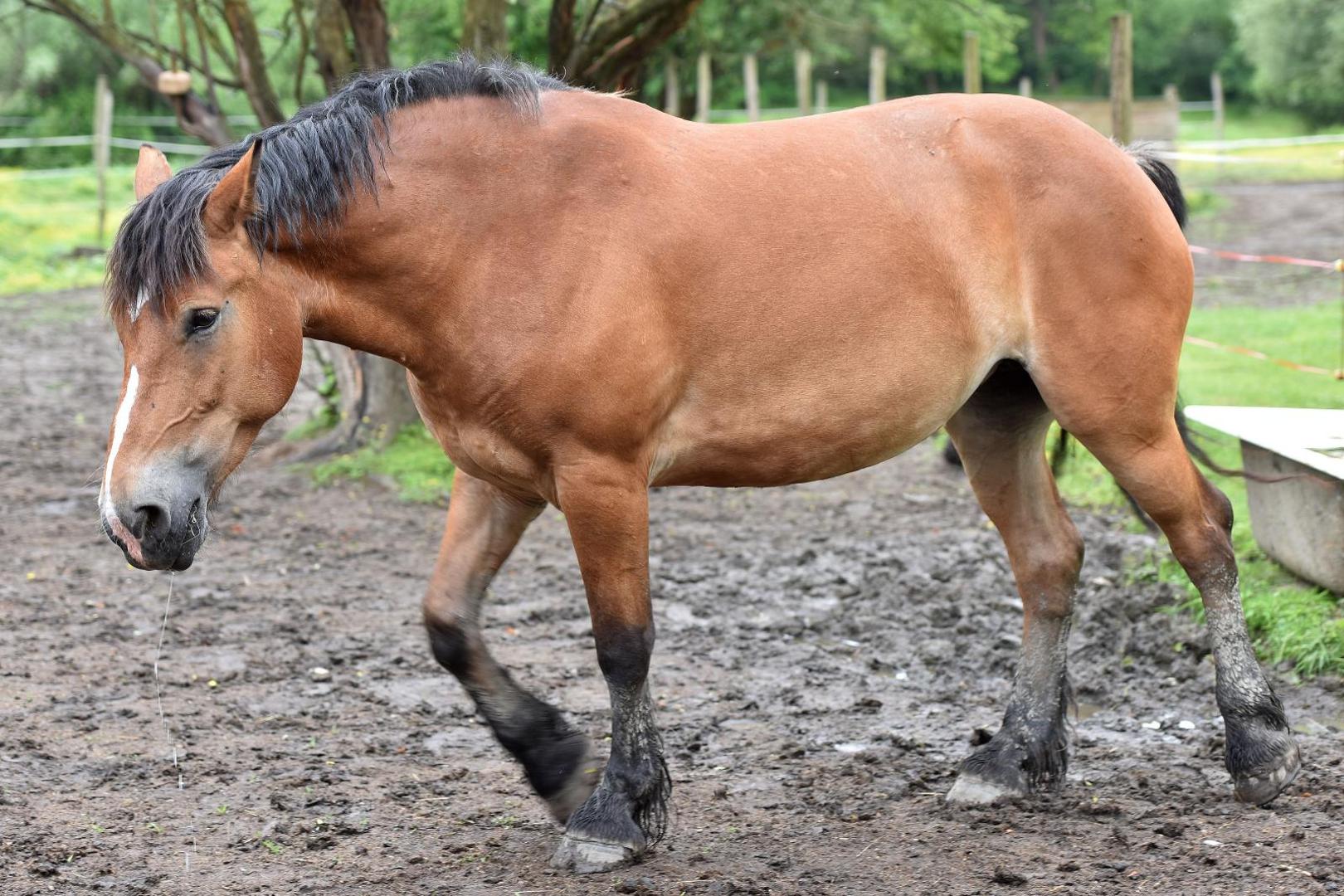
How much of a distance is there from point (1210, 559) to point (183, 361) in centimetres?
291

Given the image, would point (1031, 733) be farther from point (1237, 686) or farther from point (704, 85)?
point (704, 85)

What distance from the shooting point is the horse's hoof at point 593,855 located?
335cm

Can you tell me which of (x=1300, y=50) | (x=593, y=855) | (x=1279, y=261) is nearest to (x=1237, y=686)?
(x=593, y=855)

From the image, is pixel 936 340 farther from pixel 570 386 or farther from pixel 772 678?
pixel 772 678

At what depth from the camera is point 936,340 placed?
3613mm

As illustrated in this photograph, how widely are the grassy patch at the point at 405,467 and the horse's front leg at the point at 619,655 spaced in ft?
14.2

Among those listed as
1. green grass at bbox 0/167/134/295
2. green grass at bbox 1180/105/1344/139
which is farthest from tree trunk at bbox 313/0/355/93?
green grass at bbox 1180/105/1344/139

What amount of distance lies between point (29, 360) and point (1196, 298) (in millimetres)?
11004

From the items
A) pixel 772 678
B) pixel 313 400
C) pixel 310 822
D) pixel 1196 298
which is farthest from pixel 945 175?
pixel 1196 298

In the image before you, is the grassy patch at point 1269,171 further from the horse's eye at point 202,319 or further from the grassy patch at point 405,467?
the horse's eye at point 202,319

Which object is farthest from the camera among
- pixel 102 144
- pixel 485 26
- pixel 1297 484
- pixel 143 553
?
pixel 102 144

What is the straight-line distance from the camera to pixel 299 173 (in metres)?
3.11

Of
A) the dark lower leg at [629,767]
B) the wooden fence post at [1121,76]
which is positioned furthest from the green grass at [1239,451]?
the dark lower leg at [629,767]

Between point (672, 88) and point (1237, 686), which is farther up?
point (672, 88)
